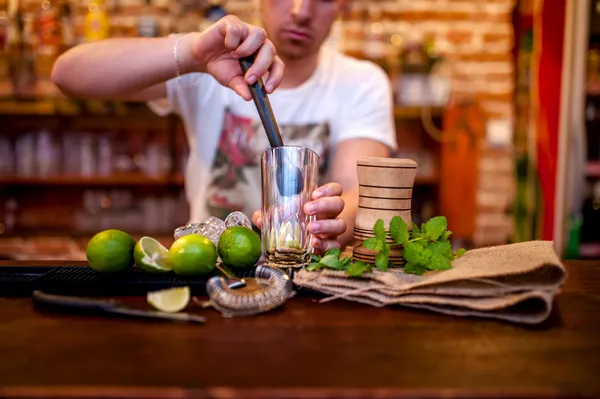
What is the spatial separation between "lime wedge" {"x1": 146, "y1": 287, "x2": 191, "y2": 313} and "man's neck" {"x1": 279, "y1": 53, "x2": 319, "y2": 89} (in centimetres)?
108

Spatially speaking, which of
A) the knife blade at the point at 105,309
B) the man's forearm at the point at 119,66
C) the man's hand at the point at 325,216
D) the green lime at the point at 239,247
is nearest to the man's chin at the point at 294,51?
the man's forearm at the point at 119,66

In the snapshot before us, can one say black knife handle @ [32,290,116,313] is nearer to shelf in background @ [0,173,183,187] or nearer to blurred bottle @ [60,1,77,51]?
shelf in background @ [0,173,183,187]

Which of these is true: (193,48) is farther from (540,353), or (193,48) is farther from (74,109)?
(74,109)

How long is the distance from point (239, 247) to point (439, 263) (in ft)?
1.08

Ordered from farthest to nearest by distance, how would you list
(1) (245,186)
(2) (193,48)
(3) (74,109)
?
(3) (74,109) → (1) (245,186) → (2) (193,48)

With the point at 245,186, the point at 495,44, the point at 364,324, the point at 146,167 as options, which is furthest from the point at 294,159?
the point at 495,44

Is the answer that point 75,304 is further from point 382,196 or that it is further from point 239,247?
point 382,196

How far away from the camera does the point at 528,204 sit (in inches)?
123

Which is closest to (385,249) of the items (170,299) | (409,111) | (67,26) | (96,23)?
(170,299)

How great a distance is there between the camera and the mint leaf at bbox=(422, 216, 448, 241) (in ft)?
2.97

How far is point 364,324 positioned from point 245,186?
3.47 feet

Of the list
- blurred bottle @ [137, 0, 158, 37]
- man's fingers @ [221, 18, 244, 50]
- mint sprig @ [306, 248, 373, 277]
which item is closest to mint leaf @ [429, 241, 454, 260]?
mint sprig @ [306, 248, 373, 277]

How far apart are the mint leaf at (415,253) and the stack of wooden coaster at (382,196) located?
0.04 m

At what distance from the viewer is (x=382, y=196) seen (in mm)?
889
